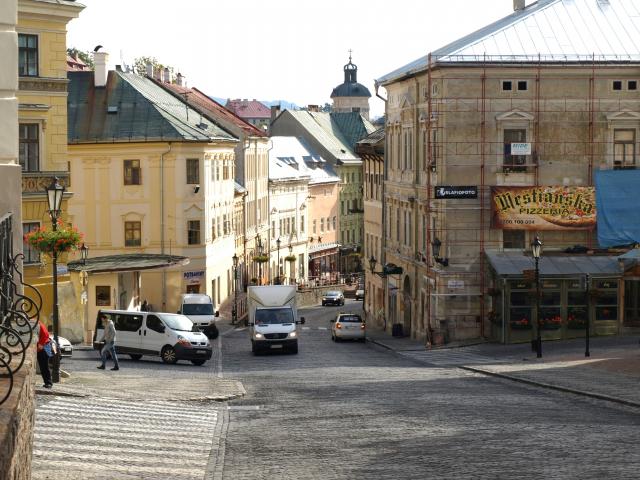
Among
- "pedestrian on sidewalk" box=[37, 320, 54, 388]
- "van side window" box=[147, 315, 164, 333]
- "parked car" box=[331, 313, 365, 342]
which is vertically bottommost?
"parked car" box=[331, 313, 365, 342]

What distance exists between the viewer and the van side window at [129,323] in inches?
1705

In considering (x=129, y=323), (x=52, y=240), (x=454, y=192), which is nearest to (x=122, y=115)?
(x=454, y=192)

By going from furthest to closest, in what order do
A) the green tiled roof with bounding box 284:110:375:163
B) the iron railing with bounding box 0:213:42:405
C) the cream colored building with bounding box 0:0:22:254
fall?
the green tiled roof with bounding box 284:110:375:163, the cream colored building with bounding box 0:0:22:254, the iron railing with bounding box 0:213:42:405

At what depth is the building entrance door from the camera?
50.7 meters

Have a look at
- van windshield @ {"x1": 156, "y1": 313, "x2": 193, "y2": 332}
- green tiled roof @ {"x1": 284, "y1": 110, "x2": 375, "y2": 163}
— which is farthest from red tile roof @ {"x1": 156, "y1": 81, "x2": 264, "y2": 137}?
van windshield @ {"x1": 156, "y1": 313, "x2": 193, "y2": 332}

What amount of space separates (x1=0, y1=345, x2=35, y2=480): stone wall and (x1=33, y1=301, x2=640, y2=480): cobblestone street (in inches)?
182

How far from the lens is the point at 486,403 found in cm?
2809

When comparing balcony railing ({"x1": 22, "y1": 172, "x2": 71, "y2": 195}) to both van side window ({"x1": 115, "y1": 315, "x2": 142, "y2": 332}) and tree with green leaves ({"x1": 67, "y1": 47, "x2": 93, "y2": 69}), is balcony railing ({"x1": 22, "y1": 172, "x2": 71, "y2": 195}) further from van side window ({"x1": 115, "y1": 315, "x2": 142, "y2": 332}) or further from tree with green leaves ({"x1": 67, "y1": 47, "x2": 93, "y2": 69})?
tree with green leaves ({"x1": 67, "y1": 47, "x2": 93, "y2": 69})

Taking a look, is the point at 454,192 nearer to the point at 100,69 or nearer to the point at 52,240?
the point at 52,240

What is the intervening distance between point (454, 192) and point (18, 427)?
40778 mm

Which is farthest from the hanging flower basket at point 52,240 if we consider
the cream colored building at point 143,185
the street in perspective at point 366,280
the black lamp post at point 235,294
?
the black lamp post at point 235,294

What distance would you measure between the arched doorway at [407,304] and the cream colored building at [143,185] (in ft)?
49.9

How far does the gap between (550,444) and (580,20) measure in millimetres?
36907

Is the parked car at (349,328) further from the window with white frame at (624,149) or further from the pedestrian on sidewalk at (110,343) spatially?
the pedestrian on sidewalk at (110,343)
